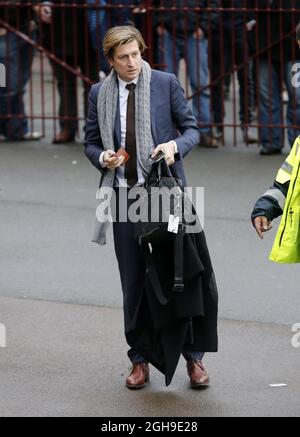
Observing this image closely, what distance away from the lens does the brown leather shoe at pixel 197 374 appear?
6.50 meters

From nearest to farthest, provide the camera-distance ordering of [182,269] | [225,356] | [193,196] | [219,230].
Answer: [182,269], [225,356], [219,230], [193,196]

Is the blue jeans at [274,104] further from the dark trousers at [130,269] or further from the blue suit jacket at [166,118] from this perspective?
the dark trousers at [130,269]

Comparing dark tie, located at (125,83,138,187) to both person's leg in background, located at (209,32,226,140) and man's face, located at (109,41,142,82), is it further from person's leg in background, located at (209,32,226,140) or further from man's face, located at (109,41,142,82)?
person's leg in background, located at (209,32,226,140)

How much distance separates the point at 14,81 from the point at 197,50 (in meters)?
2.06

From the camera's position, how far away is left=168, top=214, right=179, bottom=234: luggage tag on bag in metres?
6.11

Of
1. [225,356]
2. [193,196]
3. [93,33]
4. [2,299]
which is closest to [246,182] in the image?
[193,196]

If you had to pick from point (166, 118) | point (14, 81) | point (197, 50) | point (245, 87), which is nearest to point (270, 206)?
point (166, 118)

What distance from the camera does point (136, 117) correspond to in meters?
6.39

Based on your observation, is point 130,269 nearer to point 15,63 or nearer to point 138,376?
point 138,376

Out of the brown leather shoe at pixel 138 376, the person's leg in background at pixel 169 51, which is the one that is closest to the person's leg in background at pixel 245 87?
the person's leg in background at pixel 169 51

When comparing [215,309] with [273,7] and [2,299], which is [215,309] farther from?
[273,7]

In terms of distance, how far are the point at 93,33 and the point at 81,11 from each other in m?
0.29

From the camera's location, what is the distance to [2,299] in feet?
27.0

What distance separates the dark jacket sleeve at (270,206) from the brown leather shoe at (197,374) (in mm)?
1036
